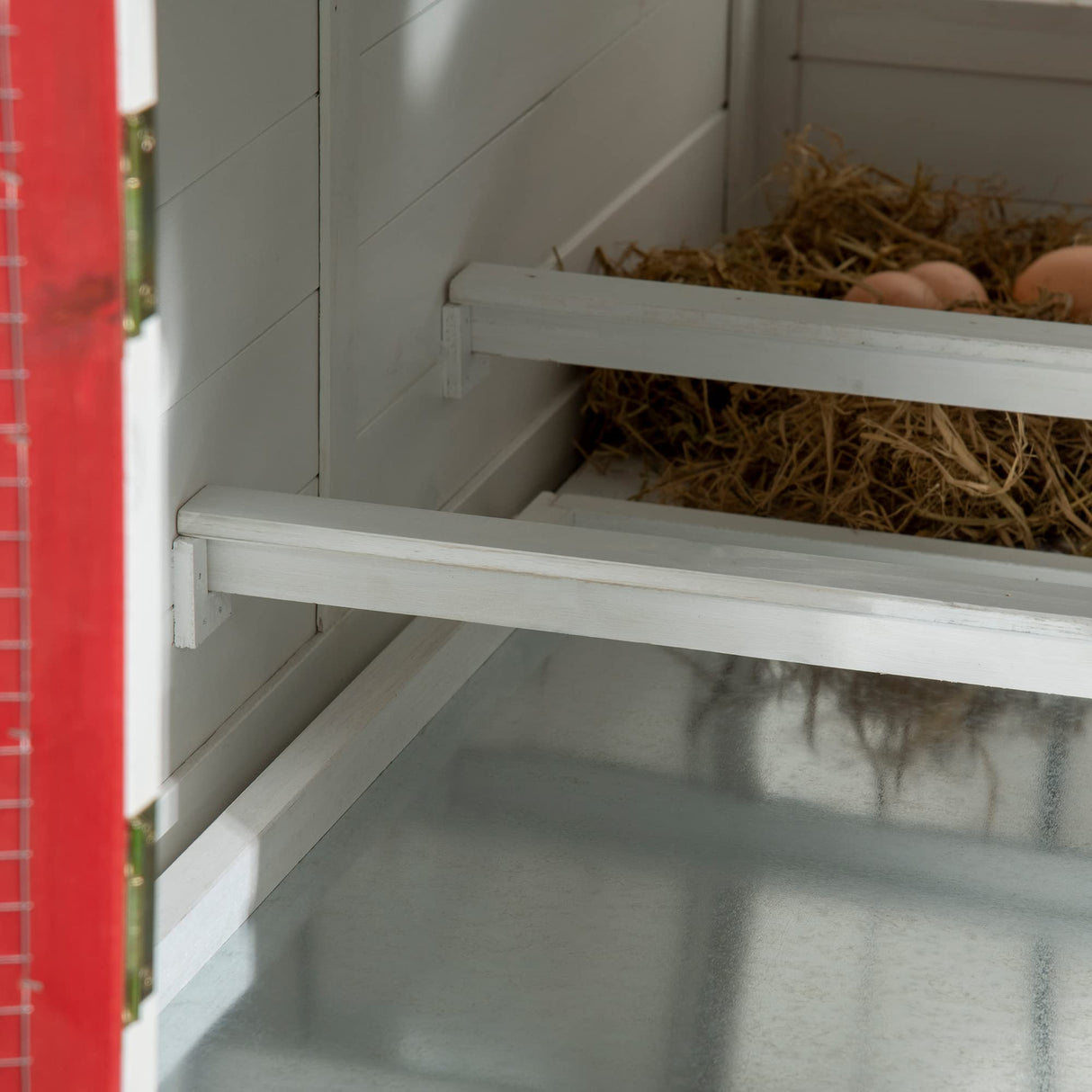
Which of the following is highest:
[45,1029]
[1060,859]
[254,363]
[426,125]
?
[426,125]

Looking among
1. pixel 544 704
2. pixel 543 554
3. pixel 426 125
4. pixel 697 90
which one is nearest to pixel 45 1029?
pixel 543 554

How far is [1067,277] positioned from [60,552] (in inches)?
69.5

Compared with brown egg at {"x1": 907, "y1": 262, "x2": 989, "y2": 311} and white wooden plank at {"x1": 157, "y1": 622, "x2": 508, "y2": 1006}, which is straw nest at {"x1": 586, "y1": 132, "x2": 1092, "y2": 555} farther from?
white wooden plank at {"x1": 157, "y1": 622, "x2": 508, "y2": 1006}

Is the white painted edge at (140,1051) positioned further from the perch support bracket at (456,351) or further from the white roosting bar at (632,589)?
the perch support bracket at (456,351)

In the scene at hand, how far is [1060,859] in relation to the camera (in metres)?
1.60

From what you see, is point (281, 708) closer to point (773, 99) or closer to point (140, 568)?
point (140, 568)

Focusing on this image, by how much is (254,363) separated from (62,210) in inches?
27.6

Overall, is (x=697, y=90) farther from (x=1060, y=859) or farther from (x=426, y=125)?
(x=1060, y=859)

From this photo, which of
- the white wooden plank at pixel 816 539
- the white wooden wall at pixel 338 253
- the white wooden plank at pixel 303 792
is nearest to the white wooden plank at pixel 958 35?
the white wooden wall at pixel 338 253

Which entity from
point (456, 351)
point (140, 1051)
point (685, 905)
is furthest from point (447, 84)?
point (140, 1051)

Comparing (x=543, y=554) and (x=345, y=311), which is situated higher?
(x=345, y=311)

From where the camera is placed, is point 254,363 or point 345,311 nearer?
point 254,363

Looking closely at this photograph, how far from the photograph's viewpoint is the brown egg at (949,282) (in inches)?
92.5

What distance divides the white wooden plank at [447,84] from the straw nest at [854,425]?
0.33m
